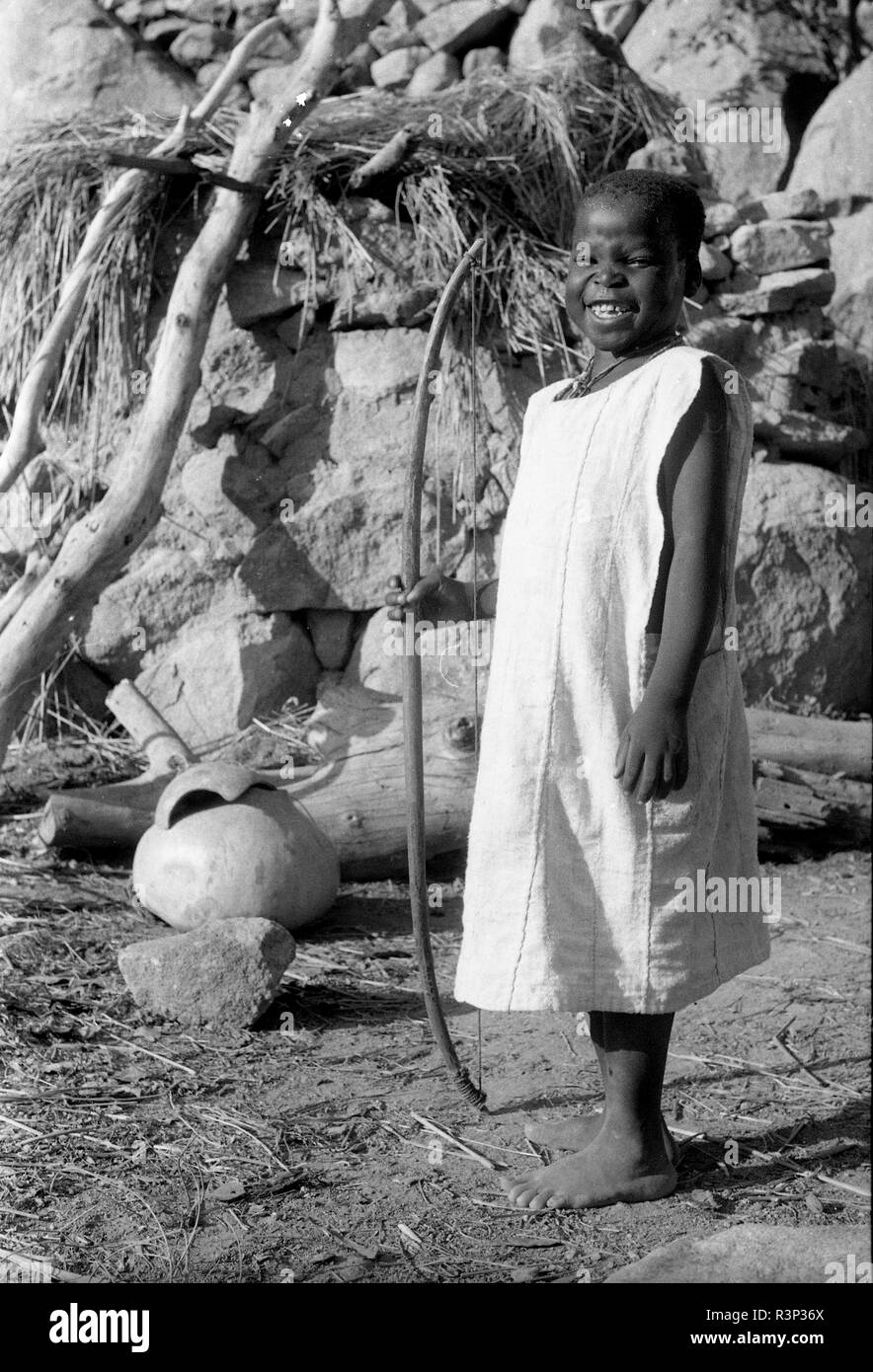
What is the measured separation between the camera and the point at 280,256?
5.62 metres

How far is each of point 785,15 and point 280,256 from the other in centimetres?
375

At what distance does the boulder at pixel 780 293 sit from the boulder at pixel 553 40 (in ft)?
3.77

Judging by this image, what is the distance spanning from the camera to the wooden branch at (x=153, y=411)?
512 cm

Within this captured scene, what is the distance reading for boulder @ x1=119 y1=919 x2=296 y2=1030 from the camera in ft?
11.5

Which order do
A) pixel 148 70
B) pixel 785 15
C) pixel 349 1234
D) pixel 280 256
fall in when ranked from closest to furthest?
pixel 349 1234 → pixel 280 256 → pixel 148 70 → pixel 785 15

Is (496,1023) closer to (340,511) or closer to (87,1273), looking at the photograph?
(87,1273)

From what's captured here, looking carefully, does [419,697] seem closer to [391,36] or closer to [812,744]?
[812,744]

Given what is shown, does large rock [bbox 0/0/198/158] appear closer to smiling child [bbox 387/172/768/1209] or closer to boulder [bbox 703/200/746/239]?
boulder [bbox 703/200/746/239]

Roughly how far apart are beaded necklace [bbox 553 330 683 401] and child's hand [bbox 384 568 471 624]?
43cm

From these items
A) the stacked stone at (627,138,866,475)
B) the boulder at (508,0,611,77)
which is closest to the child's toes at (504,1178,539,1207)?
the stacked stone at (627,138,866,475)

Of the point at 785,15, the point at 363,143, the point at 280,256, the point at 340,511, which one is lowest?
the point at 340,511

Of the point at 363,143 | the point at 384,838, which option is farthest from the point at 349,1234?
the point at 363,143

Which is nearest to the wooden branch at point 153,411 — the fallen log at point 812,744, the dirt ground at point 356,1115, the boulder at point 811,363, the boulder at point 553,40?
the dirt ground at point 356,1115

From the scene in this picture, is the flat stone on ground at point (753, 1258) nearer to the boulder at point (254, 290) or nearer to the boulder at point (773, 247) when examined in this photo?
the boulder at point (254, 290)
